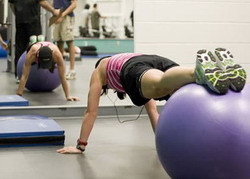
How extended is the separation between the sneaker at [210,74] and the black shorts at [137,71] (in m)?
0.58

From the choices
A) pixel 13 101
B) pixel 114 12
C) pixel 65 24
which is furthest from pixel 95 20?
pixel 13 101

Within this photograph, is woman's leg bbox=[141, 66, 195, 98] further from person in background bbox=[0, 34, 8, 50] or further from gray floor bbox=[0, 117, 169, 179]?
person in background bbox=[0, 34, 8, 50]

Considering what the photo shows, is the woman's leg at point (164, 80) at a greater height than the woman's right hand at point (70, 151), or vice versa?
the woman's leg at point (164, 80)

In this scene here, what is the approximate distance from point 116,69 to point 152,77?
513 mm

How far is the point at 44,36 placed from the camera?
16.9 feet

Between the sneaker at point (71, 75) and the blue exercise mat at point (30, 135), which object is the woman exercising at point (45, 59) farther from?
the blue exercise mat at point (30, 135)

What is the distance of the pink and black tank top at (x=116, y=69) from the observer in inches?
134

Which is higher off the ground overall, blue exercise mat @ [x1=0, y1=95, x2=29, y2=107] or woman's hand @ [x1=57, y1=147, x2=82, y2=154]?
blue exercise mat @ [x1=0, y1=95, x2=29, y2=107]

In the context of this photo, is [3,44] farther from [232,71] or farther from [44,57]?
[232,71]

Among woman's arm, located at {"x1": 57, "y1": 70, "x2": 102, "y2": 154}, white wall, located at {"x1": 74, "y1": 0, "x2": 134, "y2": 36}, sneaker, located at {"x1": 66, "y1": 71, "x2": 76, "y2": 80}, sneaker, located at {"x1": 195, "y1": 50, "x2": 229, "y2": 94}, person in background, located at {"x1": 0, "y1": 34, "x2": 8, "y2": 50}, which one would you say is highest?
white wall, located at {"x1": 74, "y1": 0, "x2": 134, "y2": 36}

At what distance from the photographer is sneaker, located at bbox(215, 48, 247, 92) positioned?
8.11ft

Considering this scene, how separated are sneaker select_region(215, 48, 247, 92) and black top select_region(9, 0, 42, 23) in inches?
114

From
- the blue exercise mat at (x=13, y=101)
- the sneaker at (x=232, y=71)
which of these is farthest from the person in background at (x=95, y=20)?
the sneaker at (x=232, y=71)

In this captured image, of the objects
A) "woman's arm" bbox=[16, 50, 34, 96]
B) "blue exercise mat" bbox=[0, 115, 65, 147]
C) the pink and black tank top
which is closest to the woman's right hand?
"blue exercise mat" bbox=[0, 115, 65, 147]
